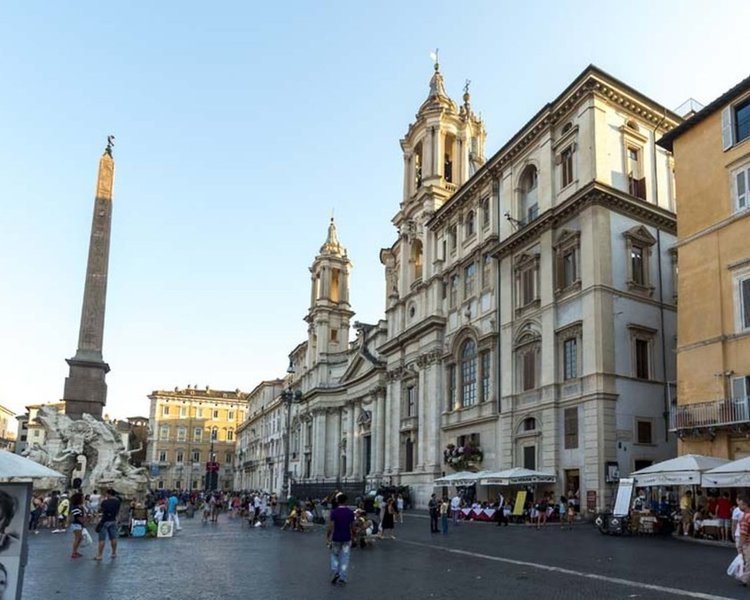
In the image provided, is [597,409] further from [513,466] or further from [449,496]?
[449,496]

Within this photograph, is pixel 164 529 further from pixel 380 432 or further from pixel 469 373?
pixel 380 432

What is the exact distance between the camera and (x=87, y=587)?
485 inches

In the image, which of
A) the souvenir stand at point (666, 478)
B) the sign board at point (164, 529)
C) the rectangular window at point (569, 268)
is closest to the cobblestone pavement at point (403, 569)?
the sign board at point (164, 529)

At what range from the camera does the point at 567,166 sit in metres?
33.3

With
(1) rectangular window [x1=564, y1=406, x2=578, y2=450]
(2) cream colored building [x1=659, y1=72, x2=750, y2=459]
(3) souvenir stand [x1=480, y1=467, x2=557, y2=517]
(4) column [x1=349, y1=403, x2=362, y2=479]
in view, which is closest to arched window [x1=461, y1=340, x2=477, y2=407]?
(3) souvenir stand [x1=480, y1=467, x2=557, y2=517]

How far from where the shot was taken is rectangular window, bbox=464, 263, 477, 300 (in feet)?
133

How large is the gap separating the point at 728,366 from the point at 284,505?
810 inches

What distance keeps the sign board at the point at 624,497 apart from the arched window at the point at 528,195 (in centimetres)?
1563

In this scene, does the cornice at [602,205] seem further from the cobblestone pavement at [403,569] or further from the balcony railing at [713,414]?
the cobblestone pavement at [403,569]

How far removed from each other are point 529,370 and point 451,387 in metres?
8.40

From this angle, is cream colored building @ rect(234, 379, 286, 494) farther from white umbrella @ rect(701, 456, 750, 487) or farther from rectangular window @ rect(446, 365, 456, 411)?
white umbrella @ rect(701, 456, 750, 487)

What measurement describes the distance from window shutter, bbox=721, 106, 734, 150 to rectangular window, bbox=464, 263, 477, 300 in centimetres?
1727

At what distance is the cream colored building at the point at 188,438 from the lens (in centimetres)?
11044

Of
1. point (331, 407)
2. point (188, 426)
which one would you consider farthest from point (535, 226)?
point (188, 426)
